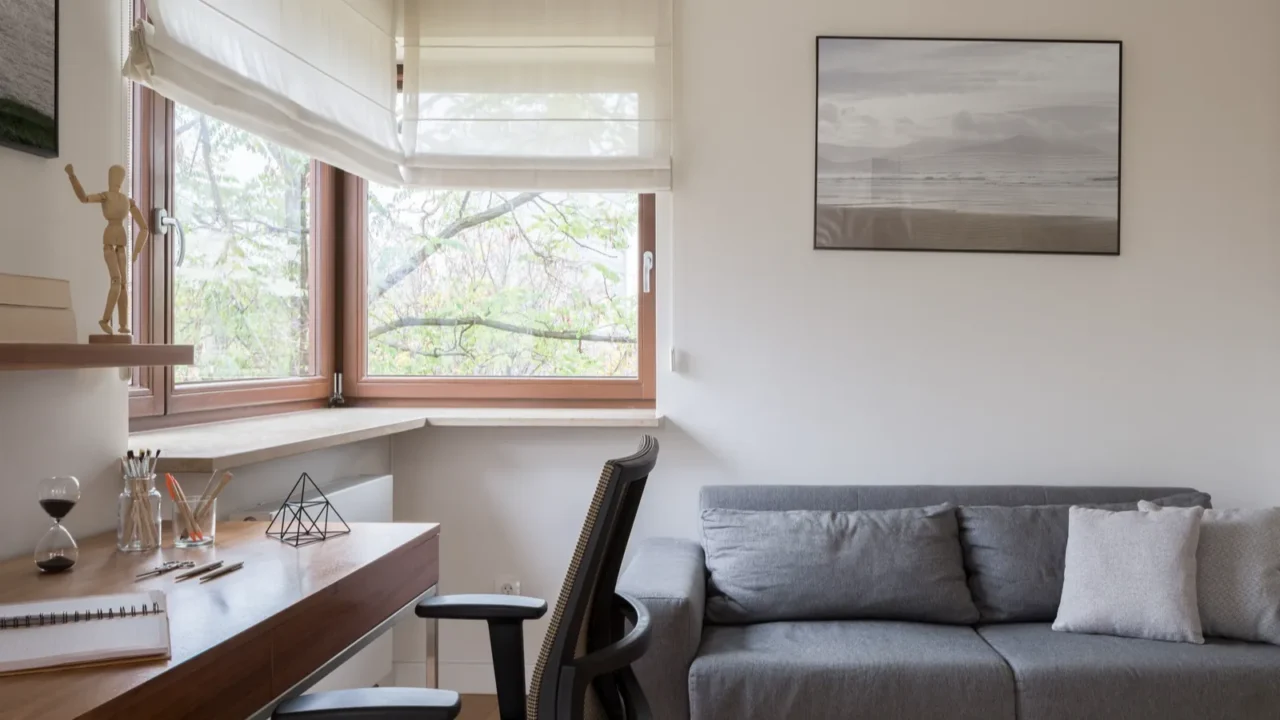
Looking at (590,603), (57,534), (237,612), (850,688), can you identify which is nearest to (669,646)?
(850,688)

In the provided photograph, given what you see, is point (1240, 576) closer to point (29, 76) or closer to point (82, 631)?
point (82, 631)

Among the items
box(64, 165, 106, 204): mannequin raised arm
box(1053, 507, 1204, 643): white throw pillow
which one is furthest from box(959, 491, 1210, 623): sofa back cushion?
box(64, 165, 106, 204): mannequin raised arm

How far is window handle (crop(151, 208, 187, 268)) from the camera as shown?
2496 mm

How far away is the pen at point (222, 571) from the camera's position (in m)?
1.70

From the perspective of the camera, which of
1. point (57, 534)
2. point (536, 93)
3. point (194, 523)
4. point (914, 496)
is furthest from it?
point (536, 93)

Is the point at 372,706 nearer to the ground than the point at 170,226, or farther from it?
nearer to the ground

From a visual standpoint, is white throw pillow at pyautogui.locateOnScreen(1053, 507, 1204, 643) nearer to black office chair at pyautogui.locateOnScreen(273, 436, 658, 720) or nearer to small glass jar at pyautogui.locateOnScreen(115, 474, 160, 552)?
black office chair at pyautogui.locateOnScreen(273, 436, 658, 720)

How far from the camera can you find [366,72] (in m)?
3.25

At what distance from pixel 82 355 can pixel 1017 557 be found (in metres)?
2.45

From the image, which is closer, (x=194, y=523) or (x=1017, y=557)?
(x=194, y=523)

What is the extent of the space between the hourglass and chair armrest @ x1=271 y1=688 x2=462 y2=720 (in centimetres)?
59

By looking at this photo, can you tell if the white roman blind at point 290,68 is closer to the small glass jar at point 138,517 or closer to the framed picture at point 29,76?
the framed picture at point 29,76

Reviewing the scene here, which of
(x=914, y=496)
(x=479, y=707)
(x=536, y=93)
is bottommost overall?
(x=479, y=707)

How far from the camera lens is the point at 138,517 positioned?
1.90m
